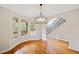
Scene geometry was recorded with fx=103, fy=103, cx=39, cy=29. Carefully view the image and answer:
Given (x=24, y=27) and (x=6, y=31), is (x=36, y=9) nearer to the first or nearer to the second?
(x=24, y=27)

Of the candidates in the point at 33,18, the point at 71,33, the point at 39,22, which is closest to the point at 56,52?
the point at 71,33

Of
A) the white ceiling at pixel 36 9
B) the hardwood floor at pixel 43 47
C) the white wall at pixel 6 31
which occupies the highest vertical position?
the white ceiling at pixel 36 9

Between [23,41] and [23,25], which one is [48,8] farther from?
[23,41]

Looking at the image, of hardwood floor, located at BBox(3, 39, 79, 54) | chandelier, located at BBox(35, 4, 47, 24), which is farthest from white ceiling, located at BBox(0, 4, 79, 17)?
hardwood floor, located at BBox(3, 39, 79, 54)

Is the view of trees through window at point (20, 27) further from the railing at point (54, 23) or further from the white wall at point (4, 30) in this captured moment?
the railing at point (54, 23)

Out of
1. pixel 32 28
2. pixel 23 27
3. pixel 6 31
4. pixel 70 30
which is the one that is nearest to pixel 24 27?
pixel 23 27


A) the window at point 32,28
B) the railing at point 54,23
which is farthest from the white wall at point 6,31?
the railing at point 54,23

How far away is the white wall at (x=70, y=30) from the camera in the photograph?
5.70 feet

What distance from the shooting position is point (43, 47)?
1.78m

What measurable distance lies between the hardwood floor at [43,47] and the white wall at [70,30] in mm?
87

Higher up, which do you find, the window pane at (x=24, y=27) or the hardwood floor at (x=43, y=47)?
the window pane at (x=24, y=27)

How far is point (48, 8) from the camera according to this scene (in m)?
1.78

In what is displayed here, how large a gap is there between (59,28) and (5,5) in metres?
0.99

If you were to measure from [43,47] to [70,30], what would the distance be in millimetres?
547
